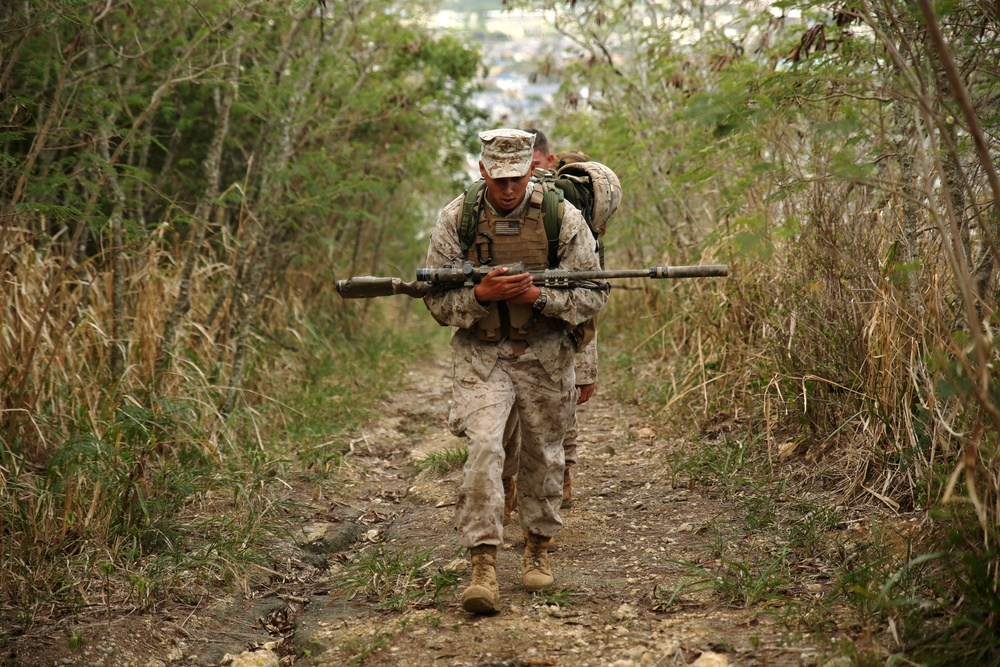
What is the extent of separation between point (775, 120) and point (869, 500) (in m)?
2.12

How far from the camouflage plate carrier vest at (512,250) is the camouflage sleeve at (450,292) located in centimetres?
9

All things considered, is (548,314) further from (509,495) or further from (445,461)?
(445,461)

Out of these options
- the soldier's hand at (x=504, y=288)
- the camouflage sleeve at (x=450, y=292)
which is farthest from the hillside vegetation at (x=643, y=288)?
the camouflage sleeve at (x=450, y=292)

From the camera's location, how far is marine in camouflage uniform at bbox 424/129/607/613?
3713 mm

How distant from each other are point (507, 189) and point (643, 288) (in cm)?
530

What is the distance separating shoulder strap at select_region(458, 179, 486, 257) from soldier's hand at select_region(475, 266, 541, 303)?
0.88 feet

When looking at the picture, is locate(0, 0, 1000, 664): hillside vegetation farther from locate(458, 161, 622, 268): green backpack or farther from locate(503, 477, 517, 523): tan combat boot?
locate(503, 477, 517, 523): tan combat boot

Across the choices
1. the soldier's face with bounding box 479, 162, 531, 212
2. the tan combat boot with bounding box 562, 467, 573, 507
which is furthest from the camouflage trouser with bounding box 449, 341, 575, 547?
the tan combat boot with bounding box 562, 467, 573, 507

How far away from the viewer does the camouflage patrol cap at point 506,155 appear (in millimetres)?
3762

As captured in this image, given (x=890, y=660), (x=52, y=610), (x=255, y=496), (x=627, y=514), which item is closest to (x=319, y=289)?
(x=255, y=496)

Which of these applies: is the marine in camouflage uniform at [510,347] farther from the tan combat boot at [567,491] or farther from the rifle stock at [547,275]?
the tan combat boot at [567,491]

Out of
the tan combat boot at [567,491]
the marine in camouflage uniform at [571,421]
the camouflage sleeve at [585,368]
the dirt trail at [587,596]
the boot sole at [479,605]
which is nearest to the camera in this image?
the dirt trail at [587,596]

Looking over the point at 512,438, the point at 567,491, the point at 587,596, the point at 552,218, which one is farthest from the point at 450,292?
the point at 567,491

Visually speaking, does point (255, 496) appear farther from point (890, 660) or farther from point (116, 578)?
point (890, 660)
